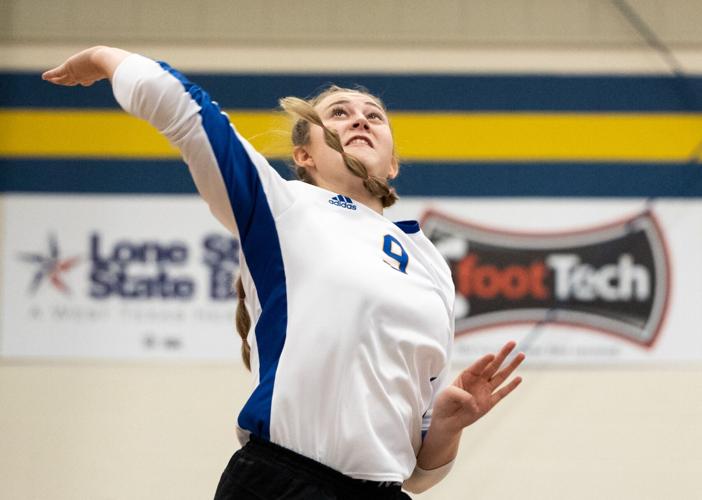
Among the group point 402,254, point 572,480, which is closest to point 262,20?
point 572,480

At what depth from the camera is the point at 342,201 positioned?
1608mm

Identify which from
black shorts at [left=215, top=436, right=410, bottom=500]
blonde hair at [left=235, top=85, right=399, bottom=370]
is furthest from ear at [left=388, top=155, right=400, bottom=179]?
black shorts at [left=215, top=436, right=410, bottom=500]

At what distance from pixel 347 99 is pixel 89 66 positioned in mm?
498

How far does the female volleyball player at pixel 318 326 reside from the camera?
142cm

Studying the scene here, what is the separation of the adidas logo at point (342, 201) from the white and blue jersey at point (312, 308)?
0.02 m

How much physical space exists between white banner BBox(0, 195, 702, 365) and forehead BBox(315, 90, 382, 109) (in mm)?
1951

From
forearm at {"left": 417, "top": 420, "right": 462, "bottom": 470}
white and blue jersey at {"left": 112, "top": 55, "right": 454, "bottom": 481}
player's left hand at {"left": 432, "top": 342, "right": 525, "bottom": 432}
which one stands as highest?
white and blue jersey at {"left": 112, "top": 55, "right": 454, "bottom": 481}

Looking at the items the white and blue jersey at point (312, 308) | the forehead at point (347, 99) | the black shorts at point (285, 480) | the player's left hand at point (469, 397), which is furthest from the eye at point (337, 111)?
the black shorts at point (285, 480)

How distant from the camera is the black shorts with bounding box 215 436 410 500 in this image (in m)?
1.42

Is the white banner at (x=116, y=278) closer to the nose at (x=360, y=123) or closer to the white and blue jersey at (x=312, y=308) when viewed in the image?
the nose at (x=360, y=123)

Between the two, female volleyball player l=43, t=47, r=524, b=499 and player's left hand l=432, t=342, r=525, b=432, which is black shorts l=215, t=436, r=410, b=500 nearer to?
female volleyball player l=43, t=47, r=524, b=499

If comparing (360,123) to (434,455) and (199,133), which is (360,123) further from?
(434,455)

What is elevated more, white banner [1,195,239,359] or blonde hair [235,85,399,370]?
blonde hair [235,85,399,370]

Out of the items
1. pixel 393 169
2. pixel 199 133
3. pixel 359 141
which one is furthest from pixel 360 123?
pixel 199 133
